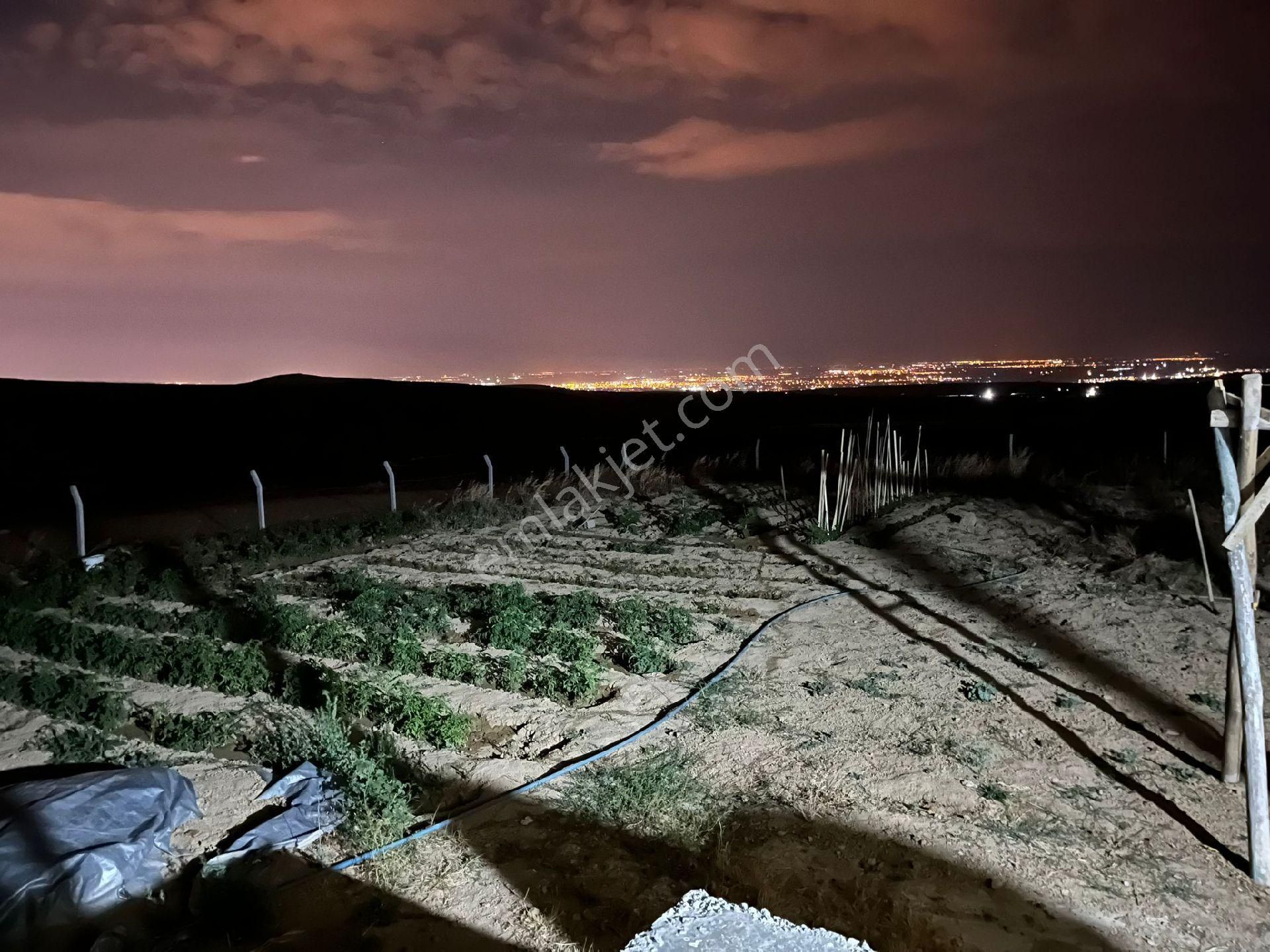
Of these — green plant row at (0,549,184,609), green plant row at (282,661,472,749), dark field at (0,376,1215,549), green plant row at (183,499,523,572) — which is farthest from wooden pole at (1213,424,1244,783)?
dark field at (0,376,1215,549)

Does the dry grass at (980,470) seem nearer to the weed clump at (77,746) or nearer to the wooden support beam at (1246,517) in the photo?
the wooden support beam at (1246,517)

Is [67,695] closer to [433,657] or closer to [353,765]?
[433,657]

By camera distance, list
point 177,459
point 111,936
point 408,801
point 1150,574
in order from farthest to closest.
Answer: point 177,459
point 1150,574
point 408,801
point 111,936

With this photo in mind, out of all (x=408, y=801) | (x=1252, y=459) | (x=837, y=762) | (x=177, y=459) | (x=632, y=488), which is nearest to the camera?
(x=1252, y=459)

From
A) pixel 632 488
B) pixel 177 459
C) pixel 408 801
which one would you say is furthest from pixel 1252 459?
pixel 177 459

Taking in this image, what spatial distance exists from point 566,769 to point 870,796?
67.9 inches

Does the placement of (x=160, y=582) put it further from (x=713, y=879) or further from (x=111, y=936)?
(x=713, y=879)

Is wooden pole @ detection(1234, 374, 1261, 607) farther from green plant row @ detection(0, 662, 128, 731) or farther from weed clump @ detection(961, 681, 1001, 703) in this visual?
green plant row @ detection(0, 662, 128, 731)

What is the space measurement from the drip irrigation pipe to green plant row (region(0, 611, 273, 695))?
270 cm

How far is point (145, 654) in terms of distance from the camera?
6883 mm

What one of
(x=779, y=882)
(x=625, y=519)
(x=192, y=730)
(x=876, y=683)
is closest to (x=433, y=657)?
(x=192, y=730)

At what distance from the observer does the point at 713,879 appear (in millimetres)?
3857

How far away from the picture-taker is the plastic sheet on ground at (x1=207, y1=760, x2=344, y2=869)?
416 centimetres

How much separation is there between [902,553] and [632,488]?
6.37m
